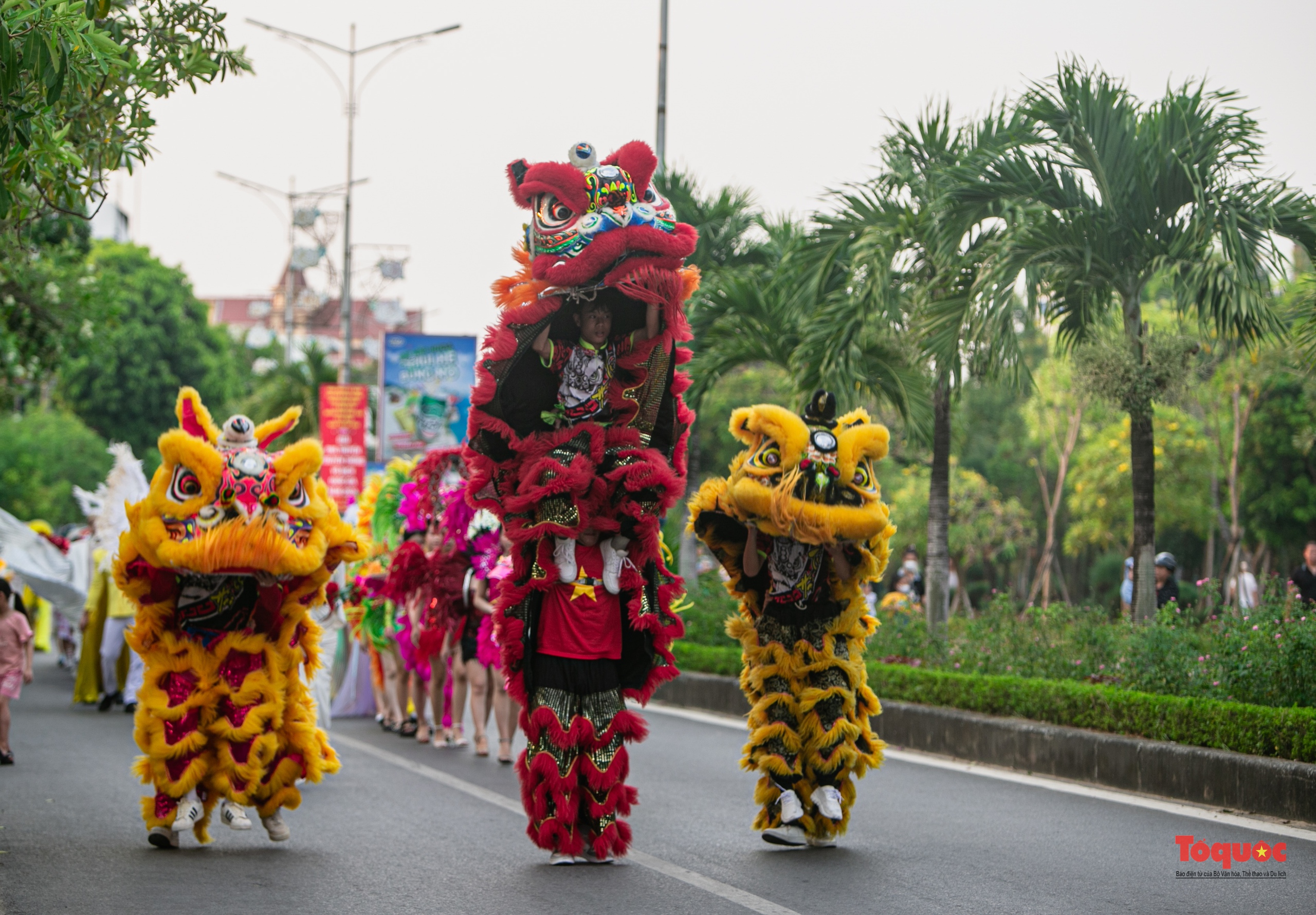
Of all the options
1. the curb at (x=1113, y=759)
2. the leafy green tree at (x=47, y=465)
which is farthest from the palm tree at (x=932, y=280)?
the leafy green tree at (x=47, y=465)

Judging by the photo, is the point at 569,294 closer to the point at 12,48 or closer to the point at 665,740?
the point at 12,48

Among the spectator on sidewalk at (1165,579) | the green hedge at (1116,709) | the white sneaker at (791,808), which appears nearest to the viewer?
the white sneaker at (791,808)

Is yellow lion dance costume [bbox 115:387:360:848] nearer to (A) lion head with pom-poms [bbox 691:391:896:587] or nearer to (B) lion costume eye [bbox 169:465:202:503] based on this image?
(B) lion costume eye [bbox 169:465:202:503]

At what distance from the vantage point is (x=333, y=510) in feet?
27.1

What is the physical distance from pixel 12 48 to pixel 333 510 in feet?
11.7

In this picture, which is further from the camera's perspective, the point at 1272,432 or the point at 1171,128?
the point at 1272,432

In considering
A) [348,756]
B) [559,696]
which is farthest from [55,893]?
[348,756]

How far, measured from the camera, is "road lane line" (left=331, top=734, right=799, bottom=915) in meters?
6.50

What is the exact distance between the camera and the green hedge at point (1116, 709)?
909cm

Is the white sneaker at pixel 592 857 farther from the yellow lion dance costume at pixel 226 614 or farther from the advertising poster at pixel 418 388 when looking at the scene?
the advertising poster at pixel 418 388

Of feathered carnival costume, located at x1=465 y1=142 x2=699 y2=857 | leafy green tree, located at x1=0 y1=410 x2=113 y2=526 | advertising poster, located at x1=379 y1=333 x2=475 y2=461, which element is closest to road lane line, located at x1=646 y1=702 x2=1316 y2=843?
feathered carnival costume, located at x1=465 y1=142 x2=699 y2=857

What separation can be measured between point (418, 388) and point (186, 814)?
1992 centimetres

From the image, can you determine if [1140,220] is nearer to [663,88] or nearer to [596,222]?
[596,222]

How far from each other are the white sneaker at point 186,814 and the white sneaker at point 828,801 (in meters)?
3.09
